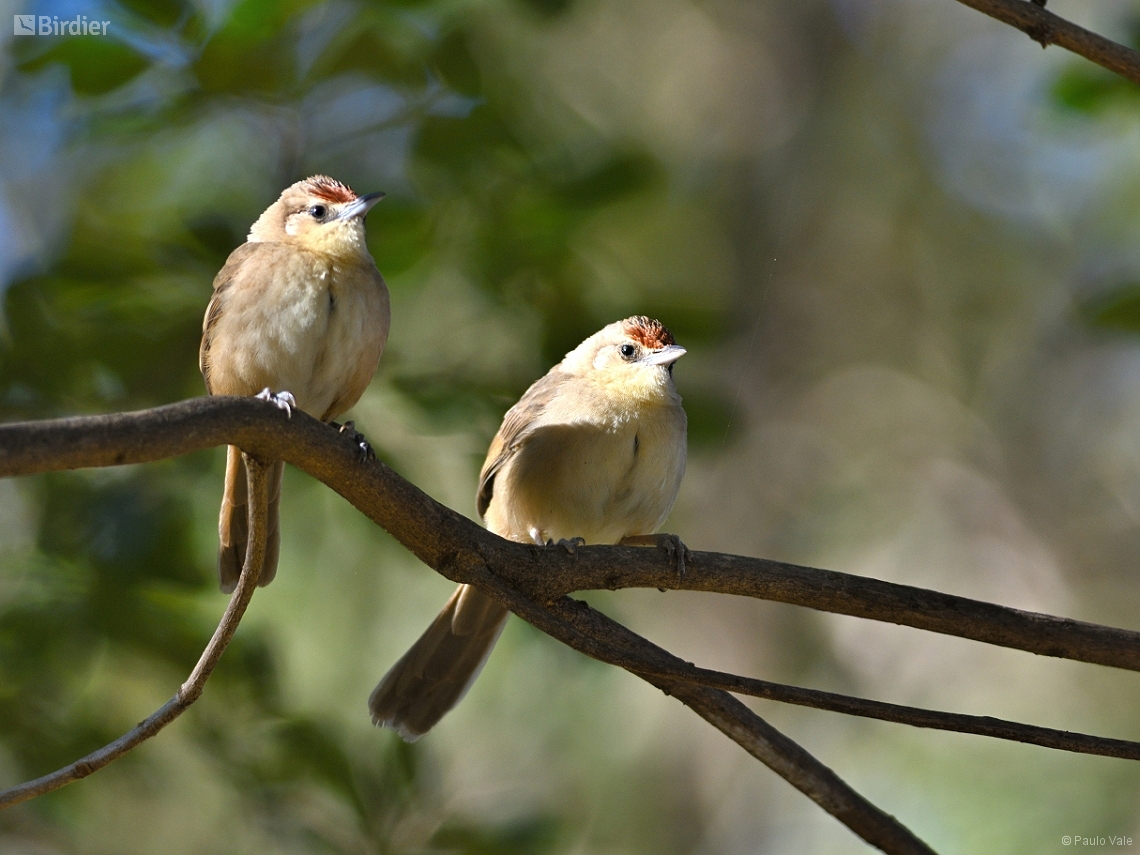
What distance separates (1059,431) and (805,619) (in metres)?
2.76

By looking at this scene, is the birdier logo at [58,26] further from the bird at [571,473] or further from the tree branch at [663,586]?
the tree branch at [663,586]

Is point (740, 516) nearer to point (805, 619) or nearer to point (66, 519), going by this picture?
point (805, 619)

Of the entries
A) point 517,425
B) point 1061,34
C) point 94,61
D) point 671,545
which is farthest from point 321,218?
point 1061,34

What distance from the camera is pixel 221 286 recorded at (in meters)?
3.92

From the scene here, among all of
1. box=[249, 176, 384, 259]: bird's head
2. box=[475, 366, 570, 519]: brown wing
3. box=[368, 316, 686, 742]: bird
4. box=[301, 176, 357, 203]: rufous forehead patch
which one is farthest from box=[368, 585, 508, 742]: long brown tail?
box=[301, 176, 357, 203]: rufous forehead patch

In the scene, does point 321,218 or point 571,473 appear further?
point 571,473

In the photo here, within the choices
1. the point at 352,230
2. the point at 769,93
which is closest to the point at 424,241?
the point at 352,230

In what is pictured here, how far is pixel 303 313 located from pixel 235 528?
0.91 metres

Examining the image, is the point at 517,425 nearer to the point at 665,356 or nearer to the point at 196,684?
the point at 665,356

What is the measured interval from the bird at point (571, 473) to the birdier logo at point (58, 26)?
203 cm

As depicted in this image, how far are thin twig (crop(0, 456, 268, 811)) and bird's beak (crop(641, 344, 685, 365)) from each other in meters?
1.92

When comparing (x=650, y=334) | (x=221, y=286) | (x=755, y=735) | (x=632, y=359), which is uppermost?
(x=650, y=334)

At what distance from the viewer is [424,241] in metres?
4.43

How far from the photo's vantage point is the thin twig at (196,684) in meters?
2.65
